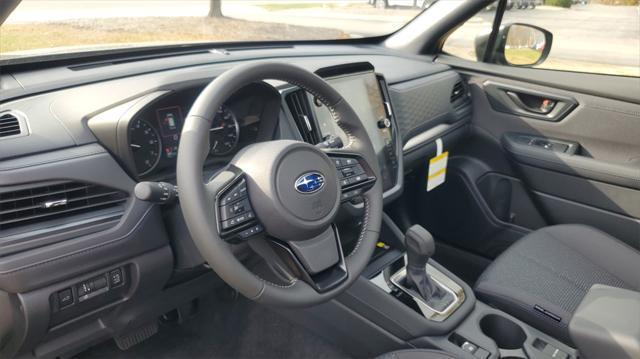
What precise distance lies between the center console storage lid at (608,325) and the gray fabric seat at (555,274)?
58cm

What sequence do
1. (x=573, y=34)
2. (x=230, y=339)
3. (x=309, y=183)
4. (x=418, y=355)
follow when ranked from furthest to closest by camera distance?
1. (x=573, y=34)
2. (x=230, y=339)
3. (x=418, y=355)
4. (x=309, y=183)

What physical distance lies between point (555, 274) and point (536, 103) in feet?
3.37

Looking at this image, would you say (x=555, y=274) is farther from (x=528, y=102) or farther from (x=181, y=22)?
(x=181, y=22)

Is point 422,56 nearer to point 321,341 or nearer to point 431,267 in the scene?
point 431,267

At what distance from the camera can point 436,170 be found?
2613mm

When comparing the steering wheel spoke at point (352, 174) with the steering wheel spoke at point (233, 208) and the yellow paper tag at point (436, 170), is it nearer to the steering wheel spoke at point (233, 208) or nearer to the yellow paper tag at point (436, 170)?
the steering wheel spoke at point (233, 208)

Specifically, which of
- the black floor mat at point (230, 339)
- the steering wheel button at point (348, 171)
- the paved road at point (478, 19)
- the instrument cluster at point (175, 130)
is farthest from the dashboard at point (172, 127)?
the black floor mat at point (230, 339)

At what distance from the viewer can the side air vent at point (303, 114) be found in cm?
170

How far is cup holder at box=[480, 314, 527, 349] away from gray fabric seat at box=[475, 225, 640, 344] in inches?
2.2

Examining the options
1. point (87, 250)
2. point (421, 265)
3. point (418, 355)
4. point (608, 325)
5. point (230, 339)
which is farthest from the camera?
point (230, 339)

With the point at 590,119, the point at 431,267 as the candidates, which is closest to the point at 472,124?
the point at 590,119

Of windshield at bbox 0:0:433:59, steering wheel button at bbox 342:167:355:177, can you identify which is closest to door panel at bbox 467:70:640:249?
windshield at bbox 0:0:433:59

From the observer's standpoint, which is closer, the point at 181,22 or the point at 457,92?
the point at 181,22

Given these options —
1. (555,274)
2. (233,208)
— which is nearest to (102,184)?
(233,208)
